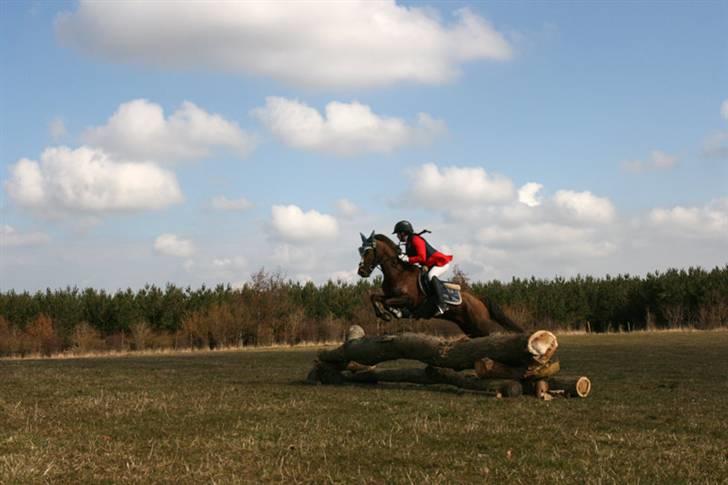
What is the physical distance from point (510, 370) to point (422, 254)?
13.1 feet

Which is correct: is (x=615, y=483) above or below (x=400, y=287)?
below

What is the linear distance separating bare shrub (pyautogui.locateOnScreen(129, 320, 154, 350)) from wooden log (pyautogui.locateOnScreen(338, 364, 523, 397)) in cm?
3895

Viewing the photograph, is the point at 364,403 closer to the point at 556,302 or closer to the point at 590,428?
the point at 590,428

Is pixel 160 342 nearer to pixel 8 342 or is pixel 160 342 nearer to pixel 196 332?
pixel 196 332

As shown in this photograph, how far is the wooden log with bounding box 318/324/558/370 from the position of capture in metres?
13.0

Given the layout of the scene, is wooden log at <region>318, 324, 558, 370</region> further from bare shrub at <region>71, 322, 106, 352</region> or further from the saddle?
bare shrub at <region>71, 322, 106, 352</region>

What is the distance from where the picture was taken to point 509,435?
28.7ft

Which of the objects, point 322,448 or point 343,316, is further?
point 343,316

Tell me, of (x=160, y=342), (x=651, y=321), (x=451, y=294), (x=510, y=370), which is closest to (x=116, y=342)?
(x=160, y=342)

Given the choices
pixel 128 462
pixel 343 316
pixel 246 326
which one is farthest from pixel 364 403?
pixel 343 316

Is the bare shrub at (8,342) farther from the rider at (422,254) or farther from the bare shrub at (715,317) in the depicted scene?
the bare shrub at (715,317)

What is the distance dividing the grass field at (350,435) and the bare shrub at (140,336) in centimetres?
3847

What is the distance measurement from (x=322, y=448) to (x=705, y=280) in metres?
67.7

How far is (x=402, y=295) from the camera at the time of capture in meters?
16.3
